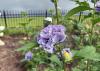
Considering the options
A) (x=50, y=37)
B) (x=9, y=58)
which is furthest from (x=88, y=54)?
(x=9, y=58)

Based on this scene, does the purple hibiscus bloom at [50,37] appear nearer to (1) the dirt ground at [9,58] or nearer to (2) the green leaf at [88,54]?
(2) the green leaf at [88,54]

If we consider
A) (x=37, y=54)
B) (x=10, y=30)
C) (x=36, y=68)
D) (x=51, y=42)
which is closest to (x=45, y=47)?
(x=51, y=42)

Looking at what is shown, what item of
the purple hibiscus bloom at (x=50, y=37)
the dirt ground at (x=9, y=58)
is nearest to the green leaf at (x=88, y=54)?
the purple hibiscus bloom at (x=50, y=37)

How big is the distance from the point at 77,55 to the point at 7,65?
25.7 feet

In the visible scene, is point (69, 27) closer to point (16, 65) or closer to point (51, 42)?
point (16, 65)

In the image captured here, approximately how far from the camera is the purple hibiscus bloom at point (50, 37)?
203 centimetres

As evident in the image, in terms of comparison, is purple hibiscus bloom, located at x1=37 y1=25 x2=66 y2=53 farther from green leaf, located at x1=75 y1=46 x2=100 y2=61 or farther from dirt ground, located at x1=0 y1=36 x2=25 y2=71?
dirt ground, located at x1=0 y1=36 x2=25 y2=71

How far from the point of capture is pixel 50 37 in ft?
6.70

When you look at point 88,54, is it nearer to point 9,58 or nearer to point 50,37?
point 50,37

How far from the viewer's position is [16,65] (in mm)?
9828

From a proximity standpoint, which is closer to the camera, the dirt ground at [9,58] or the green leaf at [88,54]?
the green leaf at [88,54]

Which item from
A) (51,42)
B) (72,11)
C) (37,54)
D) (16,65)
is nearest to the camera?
(51,42)

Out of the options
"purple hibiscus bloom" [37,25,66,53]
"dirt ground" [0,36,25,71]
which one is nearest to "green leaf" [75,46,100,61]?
"purple hibiscus bloom" [37,25,66,53]

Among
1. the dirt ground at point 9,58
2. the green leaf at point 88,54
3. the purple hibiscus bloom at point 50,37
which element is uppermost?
the purple hibiscus bloom at point 50,37
